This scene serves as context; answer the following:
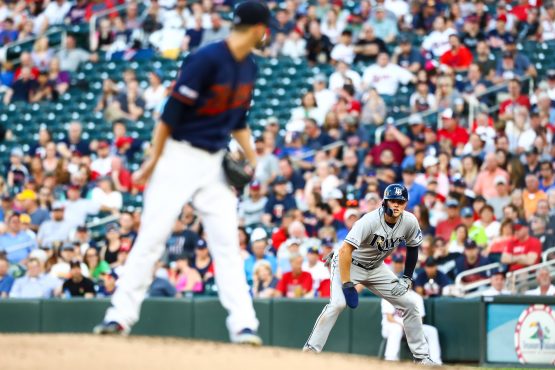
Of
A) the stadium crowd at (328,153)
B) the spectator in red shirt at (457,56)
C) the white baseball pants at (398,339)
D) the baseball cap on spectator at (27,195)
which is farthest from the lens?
the spectator in red shirt at (457,56)

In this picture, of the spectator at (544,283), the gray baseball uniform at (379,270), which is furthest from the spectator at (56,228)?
the gray baseball uniform at (379,270)

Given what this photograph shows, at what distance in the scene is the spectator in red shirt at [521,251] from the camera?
14.3 meters

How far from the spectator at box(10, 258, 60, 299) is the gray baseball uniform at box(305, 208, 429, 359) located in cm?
576

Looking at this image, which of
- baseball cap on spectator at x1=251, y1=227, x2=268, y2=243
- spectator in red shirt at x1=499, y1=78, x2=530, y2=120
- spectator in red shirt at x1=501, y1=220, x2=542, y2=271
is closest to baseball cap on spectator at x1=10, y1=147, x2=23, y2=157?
baseball cap on spectator at x1=251, y1=227, x2=268, y2=243

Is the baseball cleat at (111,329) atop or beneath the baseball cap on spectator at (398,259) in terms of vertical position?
beneath

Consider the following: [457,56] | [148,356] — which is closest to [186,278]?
[457,56]

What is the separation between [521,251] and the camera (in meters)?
14.3

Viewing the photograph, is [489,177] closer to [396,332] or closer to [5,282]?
[396,332]

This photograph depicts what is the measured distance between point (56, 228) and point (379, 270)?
748 centimetres

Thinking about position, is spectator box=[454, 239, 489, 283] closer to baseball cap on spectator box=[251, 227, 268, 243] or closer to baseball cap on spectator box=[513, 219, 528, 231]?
baseball cap on spectator box=[513, 219, 528, 231]

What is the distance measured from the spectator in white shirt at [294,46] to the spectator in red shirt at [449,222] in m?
6.03

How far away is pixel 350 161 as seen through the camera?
677 inches

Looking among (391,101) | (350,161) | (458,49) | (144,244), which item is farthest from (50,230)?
(144,244)

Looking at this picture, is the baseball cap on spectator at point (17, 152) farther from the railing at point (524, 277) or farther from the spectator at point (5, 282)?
the railing at point (524, 277)
